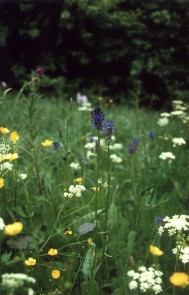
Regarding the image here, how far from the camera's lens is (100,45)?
6.46m

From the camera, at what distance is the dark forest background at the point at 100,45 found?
6.21 meters

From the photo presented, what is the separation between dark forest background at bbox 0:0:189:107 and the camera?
6.21 m

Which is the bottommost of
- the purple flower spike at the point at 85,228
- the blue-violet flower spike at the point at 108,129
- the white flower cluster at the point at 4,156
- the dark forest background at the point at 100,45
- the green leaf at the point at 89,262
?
the green leaf at the point at 89,262

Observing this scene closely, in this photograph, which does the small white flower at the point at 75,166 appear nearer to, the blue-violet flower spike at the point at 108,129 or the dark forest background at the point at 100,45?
the blue-violet flower spike at the point at 108,129

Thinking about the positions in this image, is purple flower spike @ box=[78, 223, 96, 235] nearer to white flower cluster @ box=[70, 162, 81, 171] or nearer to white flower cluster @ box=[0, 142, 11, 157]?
white flower cluster @ box=[0, 142, 11, 157]

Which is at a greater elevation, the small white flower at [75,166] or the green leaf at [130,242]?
the small white flower at [75,166]

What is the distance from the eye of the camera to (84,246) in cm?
187

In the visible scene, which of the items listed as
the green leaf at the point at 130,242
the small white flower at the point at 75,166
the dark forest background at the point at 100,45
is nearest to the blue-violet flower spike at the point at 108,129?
the green leaf at the point at 130,242

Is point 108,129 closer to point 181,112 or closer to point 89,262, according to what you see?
point 89,262

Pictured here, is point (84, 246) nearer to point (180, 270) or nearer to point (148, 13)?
point (180, 270)

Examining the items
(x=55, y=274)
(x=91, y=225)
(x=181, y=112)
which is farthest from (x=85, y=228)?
(x=181, y=112)

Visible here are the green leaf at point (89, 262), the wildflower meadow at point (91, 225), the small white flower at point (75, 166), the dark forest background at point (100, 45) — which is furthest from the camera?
the dark forest background at point (100, 45)

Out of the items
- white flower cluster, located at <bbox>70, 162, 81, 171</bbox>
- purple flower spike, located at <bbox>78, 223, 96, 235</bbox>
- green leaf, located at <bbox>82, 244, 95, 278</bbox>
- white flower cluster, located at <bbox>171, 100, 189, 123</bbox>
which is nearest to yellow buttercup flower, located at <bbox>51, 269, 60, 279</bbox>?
green leaf, located at <bbox>82, 244, 95, 278</bbox>

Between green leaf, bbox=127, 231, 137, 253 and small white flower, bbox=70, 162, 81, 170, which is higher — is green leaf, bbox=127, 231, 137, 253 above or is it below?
below
